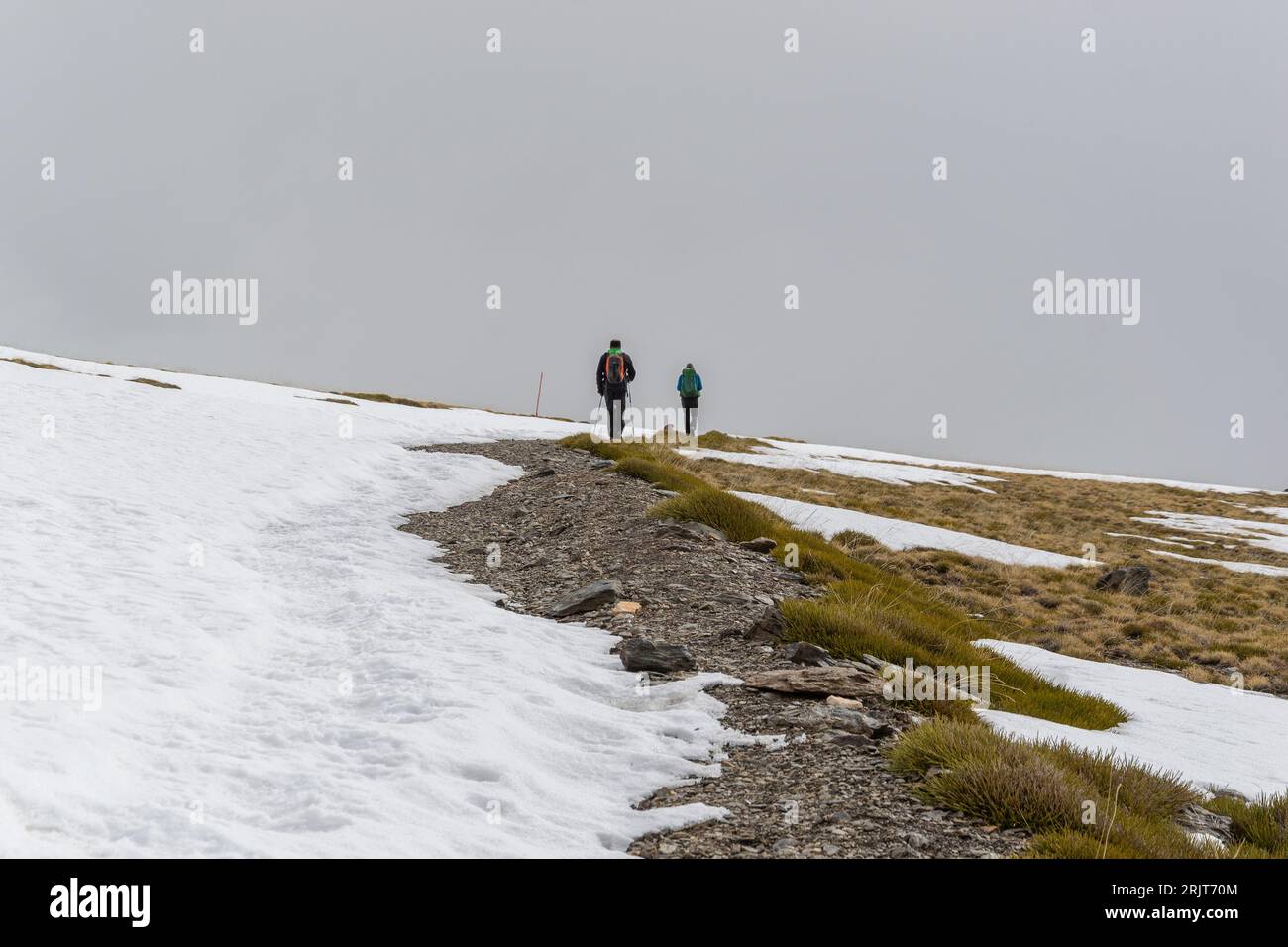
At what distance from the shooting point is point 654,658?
317 inches

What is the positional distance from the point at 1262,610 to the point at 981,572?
7903 mm

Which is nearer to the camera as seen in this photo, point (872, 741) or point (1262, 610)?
point (872, 741)

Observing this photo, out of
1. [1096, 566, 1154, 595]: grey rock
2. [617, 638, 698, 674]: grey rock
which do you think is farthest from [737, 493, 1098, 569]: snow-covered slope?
[617, 638, 698, 674]: grey rock

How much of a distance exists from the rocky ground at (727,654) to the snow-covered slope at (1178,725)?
2.26 metres

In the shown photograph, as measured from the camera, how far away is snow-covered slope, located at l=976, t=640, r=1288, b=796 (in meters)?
8.35

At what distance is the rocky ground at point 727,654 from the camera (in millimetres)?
4941

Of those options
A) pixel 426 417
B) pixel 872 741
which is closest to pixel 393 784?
pixel 872 741

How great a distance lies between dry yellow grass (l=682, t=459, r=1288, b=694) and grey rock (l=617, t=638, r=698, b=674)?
1026 cm

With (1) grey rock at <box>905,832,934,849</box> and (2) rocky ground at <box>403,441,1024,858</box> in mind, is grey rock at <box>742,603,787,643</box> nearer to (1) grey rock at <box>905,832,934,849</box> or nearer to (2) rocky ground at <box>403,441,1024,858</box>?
(2) rocky ground at <box>403,441,1024,858</box>

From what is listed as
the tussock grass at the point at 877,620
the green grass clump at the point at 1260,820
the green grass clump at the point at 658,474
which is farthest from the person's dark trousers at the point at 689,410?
the green grass clump at the point at 1260,820

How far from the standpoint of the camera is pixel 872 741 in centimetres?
633

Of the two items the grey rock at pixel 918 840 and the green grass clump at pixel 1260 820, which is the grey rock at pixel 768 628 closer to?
the grey rock at pixel 918 840
